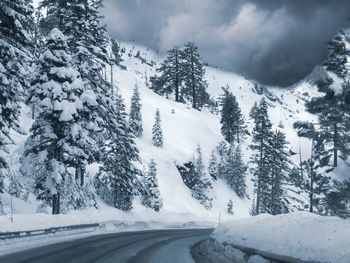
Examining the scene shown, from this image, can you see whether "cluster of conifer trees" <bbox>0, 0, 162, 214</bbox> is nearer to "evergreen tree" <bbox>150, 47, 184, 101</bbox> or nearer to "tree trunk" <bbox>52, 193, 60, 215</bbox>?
"tree trunk" <bbox>52, 193, 60, 215</bbox>

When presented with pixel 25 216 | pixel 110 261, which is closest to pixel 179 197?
pixel 25 216

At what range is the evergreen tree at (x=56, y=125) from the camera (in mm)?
20469

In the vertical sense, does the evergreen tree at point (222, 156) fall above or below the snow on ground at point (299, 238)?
above

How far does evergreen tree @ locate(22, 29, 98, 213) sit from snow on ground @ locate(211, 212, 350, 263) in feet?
40.5

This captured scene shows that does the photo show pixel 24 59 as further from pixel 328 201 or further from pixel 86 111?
pixel 328 201

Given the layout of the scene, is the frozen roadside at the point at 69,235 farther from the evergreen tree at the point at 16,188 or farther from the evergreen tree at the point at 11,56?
the evergreen tree at the point at 16,188

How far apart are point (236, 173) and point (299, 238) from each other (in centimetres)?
6687

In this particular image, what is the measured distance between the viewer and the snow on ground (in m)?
7.09

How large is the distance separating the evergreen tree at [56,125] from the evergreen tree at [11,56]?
6.44 ft

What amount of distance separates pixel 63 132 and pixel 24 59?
514cm

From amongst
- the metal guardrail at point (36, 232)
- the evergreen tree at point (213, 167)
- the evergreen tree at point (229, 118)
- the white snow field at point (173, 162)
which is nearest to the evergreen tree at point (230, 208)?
the white snow field at point (173, 162)

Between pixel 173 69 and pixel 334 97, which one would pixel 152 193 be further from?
pixel 173 69

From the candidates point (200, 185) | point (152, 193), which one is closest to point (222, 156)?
point (200, 185)

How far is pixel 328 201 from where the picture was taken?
14.8m
